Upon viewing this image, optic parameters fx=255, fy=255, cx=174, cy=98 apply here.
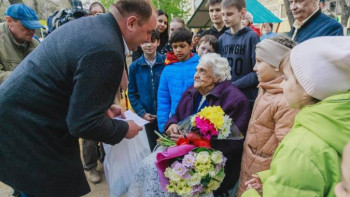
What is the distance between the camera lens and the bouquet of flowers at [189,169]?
187cm

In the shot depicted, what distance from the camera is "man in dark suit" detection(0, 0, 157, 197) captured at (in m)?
1.38

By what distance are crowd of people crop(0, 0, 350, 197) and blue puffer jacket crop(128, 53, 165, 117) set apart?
270 mm

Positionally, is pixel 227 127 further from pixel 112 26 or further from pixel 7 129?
pixel 7 129

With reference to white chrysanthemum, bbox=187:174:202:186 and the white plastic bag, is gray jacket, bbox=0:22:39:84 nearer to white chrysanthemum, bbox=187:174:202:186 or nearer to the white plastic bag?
the white plastic bag

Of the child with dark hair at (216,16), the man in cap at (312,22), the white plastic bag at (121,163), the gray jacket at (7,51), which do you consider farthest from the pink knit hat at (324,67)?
the gray jacket at (7,51)

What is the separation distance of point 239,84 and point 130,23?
5.06 ft

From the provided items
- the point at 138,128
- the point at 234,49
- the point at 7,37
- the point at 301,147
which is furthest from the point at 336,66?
the point at 7,37

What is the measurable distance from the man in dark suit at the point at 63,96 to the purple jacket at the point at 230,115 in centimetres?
91

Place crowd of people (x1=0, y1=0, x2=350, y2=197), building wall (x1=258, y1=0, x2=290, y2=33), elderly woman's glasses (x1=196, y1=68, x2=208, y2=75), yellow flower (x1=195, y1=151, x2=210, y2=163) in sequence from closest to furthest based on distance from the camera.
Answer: crowd of people (x1=0, y1=0, x2=350, y2=197), yellow flower (x1=195, y1=151, x2=210, y2=163), elderly woman's glasses (x1=196, y1=68, x2=208, y2=75), building wall (x1=258, y1=0, x2=290, y2=33)

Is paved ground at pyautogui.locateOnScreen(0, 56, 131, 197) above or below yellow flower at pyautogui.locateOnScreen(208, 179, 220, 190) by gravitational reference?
below

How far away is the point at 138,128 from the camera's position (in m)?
1.85

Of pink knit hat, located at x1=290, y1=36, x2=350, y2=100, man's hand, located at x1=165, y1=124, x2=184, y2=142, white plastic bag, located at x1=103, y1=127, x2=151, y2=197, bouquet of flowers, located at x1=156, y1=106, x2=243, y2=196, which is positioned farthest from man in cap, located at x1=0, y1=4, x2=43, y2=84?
pink knit hat, located at x1=290, y1=36, x2=350, y2=100

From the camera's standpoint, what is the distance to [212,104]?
91.3 inches

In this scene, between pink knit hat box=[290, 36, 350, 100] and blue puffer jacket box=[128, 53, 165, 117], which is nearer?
pink knit hat box=[290, 36, 350, 100]
